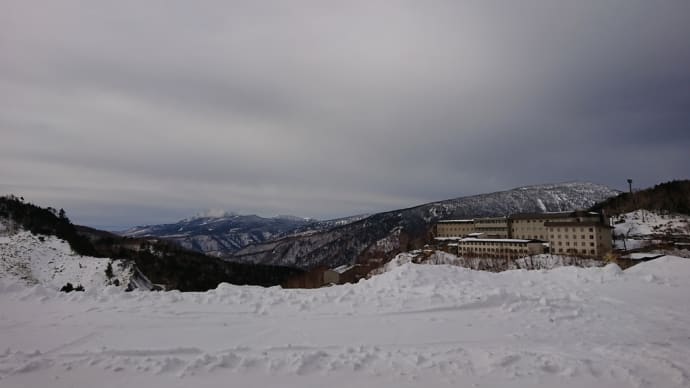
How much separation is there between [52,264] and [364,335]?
220 feet

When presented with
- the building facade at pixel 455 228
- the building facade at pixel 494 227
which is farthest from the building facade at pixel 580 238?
the building facade at pixel 455 228

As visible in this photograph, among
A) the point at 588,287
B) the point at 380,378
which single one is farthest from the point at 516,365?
the point at 588,287

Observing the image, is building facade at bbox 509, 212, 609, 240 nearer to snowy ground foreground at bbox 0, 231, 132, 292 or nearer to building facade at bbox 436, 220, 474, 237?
building facade at bbox 436, 220, 474, 237

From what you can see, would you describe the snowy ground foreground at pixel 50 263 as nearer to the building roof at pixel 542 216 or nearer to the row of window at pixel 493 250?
the row of window at pixel 493 250

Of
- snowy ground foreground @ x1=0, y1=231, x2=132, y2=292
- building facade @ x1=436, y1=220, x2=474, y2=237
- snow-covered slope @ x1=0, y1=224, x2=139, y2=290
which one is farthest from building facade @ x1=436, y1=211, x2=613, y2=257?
snowy ground foreground @ x1=0, y1=231, x2=132, y2=292

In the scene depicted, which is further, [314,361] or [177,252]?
[177,252]

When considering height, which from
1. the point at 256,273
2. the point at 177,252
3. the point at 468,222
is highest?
the point at 468,222

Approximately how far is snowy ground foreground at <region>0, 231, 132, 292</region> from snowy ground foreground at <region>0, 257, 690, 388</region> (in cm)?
5170

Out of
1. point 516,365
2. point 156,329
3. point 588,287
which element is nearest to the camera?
point 516,365

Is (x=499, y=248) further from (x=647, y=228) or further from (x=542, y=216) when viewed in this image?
(x=647, y=228)

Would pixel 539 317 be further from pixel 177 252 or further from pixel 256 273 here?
pixel 177 252

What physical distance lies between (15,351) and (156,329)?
214 centimetres

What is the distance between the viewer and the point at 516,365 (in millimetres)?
5152

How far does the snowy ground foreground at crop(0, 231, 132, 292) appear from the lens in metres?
47.3
